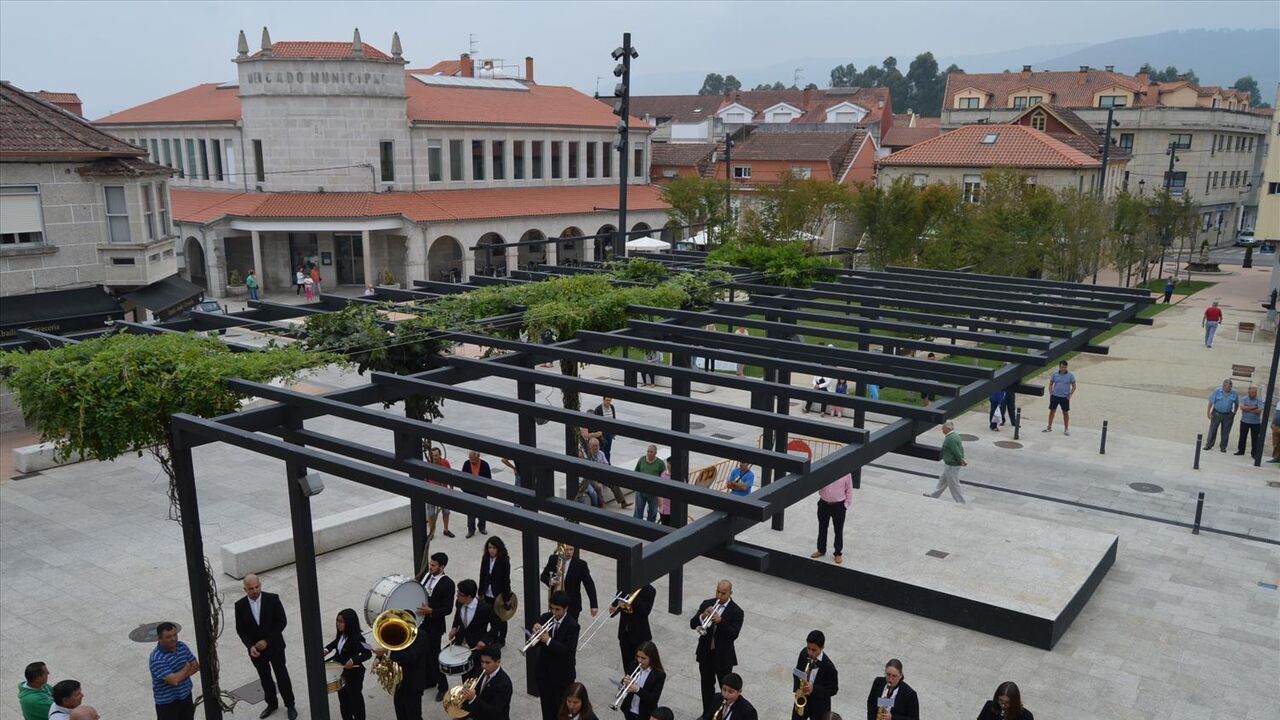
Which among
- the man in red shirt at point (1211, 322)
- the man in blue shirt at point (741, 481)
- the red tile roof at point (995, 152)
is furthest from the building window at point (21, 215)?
the red tile roof at point (995, 152)

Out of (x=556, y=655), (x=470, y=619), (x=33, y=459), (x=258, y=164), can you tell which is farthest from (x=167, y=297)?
(x=258, y=164)

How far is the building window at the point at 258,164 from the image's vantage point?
151 ft

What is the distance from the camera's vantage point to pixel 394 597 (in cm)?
1012

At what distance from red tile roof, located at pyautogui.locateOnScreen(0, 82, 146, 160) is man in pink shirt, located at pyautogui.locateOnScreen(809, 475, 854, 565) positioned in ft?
65.3

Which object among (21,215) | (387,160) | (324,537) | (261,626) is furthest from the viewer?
(387,160)

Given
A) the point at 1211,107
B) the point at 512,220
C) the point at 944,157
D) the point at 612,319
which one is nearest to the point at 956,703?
the point at 612,319

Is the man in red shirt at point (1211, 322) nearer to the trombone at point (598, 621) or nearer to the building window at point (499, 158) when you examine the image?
the trombone at point (598, 621)

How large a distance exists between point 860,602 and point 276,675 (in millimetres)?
7670

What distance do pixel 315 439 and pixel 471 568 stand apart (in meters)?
5.96

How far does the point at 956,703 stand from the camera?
1079 centimetres

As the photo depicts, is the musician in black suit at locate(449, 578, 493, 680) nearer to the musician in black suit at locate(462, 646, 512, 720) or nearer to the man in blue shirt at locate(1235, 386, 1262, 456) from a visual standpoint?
the musician in black suit at locate(462, 646, 512, 720)

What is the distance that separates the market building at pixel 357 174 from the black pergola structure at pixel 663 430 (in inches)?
1199

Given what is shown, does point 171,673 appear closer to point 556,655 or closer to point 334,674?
point 334,674

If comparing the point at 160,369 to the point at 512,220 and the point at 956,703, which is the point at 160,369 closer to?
the point at 956,703
